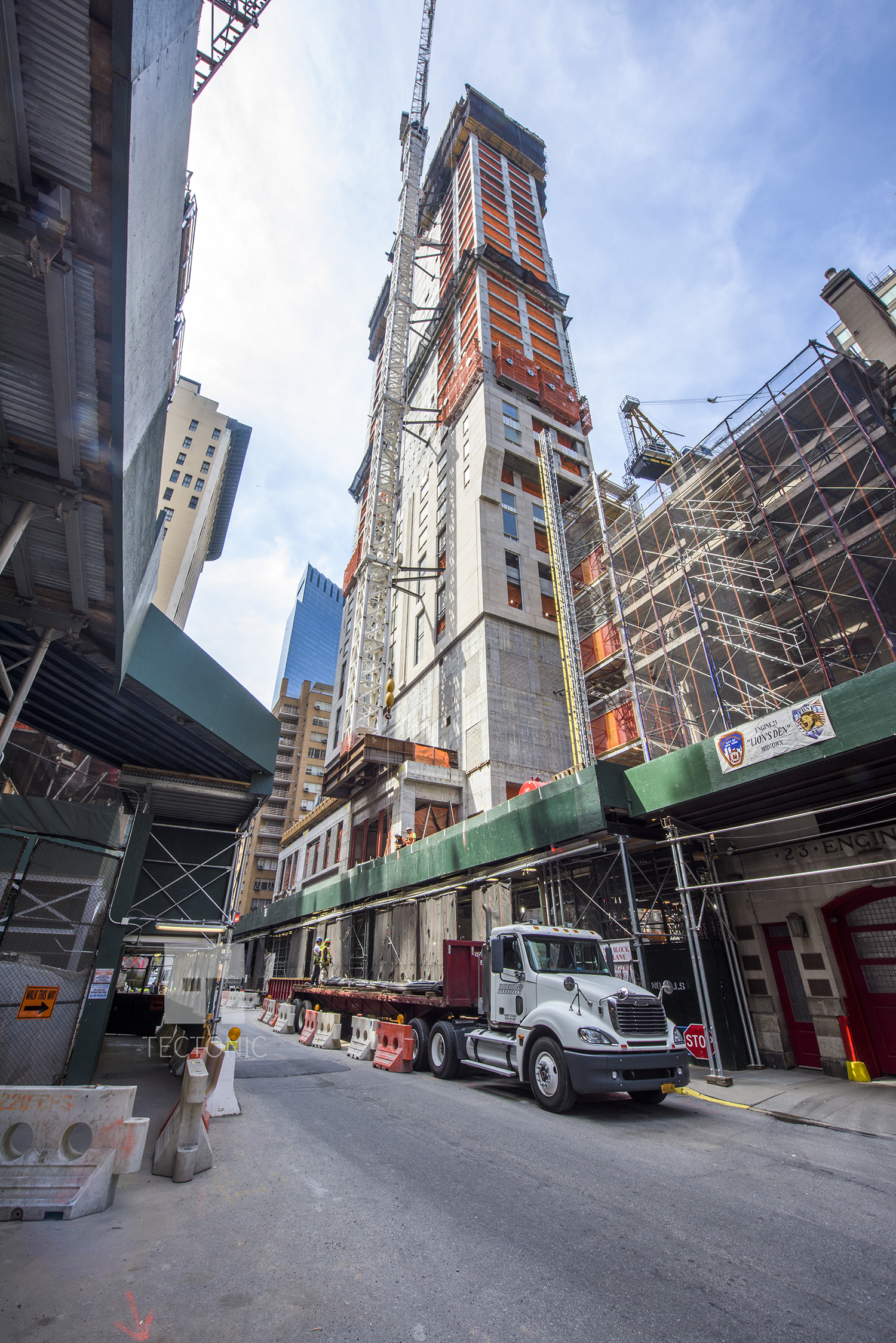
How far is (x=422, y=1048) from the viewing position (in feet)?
42.9

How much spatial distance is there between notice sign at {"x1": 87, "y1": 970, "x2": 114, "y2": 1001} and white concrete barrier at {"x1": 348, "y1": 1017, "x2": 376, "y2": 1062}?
6.61m

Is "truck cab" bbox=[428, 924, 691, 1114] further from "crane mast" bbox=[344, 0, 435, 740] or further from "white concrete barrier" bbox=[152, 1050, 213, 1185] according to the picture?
"crane mast" bbox=[344, 0, 435, 740]

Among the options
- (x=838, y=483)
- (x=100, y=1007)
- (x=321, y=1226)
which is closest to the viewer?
(x=321, y=1226)

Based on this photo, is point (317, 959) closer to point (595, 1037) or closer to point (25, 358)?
point (595, 1037)

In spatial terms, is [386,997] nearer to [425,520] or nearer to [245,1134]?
[245,1134]

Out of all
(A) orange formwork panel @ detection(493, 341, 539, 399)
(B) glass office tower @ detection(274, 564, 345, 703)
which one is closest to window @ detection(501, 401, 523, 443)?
(A) orange formwork panel @ detection(493, 341, 539, 399)

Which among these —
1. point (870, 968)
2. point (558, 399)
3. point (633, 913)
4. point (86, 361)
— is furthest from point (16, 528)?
point (558, 399)

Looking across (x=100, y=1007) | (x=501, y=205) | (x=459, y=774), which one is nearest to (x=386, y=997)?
(x=100, y=1007)

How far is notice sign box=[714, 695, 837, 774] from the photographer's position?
1030cm

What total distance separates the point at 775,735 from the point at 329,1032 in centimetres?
1499

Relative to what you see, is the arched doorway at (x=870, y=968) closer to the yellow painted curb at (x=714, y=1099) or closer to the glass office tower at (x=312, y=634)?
the yellow painted curb at (x=714, y=1099)

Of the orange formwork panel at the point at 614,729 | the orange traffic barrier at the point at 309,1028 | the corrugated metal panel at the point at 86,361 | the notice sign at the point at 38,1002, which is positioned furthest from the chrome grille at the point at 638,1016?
the orange formwork panel at the point at 614,729

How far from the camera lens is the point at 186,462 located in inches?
3219

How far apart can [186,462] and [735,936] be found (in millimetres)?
87895
